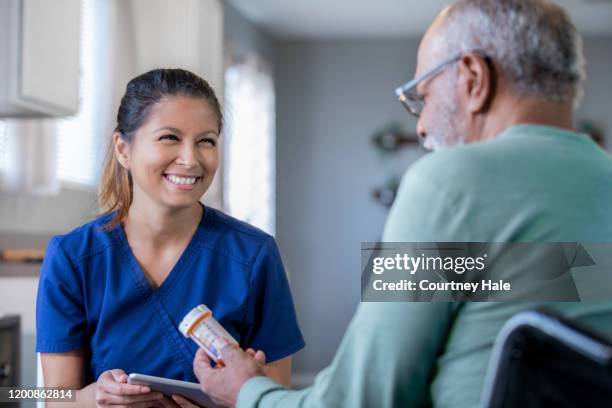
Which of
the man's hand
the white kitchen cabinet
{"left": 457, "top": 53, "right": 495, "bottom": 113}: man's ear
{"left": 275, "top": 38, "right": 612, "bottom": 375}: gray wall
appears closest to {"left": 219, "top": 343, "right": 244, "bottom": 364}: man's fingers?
the man's hand

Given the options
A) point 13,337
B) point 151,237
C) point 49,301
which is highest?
point 151,237

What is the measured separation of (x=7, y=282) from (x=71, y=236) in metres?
1.29

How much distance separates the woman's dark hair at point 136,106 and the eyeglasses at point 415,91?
0.45 metres

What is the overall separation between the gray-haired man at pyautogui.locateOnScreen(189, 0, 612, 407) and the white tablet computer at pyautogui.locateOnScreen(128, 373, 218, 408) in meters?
0.19

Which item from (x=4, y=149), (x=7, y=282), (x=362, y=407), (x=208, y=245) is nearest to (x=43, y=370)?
(x=208, y=245)

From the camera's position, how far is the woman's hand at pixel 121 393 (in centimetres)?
128

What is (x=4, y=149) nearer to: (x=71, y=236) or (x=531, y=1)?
(x=71, y=236)

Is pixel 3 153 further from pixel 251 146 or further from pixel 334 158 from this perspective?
pixel 334 158

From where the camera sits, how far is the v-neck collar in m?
1.46

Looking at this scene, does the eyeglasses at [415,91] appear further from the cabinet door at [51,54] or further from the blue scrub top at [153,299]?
the cabinet door at [51,54]

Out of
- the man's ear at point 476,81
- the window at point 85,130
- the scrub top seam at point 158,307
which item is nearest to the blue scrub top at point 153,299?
the scrub top seam at point 158,307

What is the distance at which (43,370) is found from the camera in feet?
4.77

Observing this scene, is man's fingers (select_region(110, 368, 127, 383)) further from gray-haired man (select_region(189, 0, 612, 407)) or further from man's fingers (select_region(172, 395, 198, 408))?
gray-haired man (select_region(189, 0, 612, 407))

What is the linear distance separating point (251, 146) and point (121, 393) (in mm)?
4329
